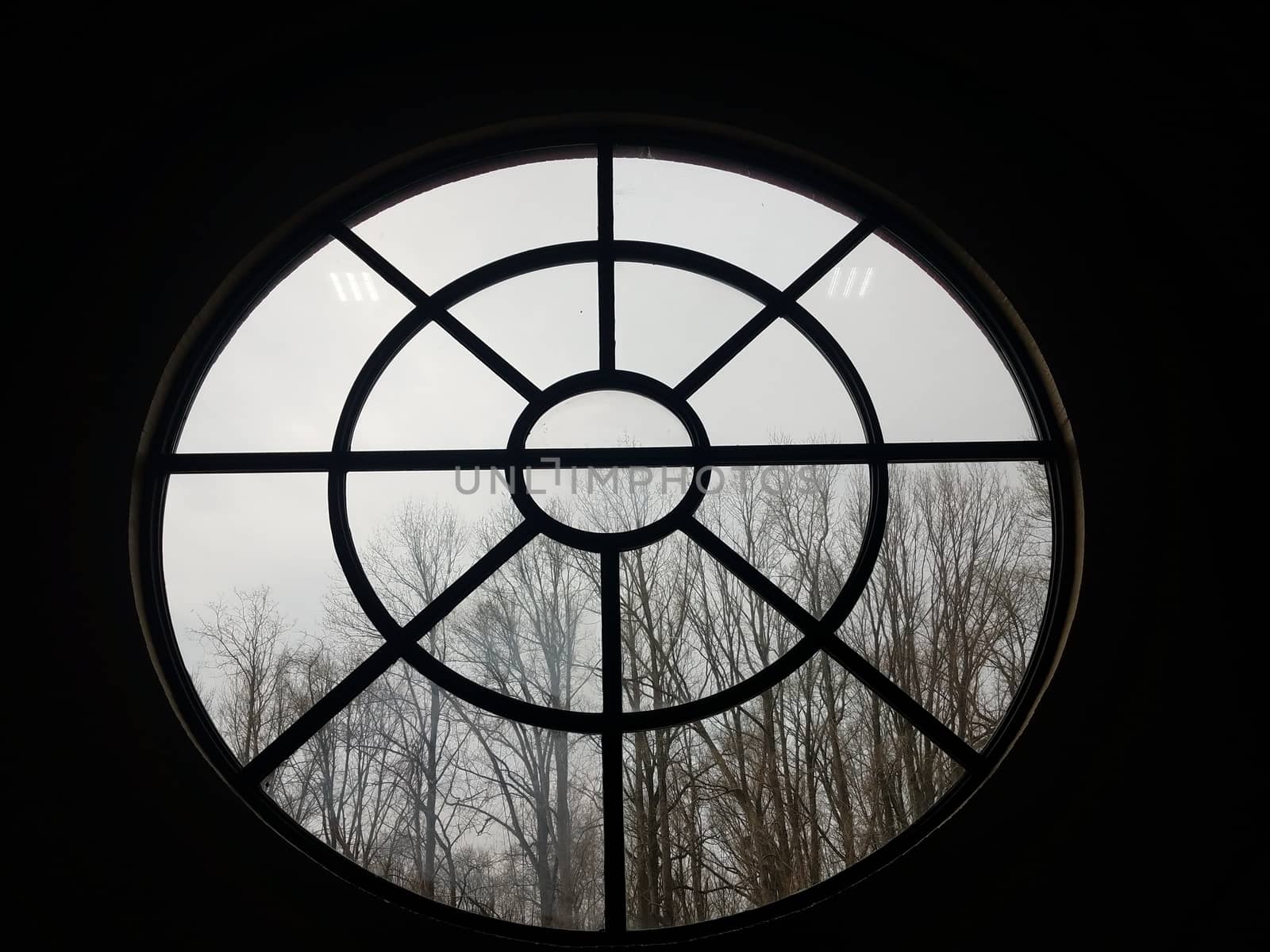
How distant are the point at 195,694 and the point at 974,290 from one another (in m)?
2.32

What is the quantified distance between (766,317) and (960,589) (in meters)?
0.88

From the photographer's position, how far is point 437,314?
2.08 m

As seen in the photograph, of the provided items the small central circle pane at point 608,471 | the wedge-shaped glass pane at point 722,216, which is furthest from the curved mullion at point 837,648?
the wedge-shaped glass pane at point 722,216

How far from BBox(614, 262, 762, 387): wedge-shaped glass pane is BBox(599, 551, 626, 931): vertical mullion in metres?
0.54

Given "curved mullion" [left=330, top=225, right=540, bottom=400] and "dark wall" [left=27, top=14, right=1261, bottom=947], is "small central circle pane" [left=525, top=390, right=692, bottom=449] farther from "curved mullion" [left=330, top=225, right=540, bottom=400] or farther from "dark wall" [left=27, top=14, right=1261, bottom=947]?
"dark wall" [left=27, top=14, right=1261, bottom=947]

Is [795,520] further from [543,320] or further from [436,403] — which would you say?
[436,403]

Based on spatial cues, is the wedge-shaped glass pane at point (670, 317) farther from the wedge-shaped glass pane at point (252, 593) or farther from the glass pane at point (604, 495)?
the wedge-shaped glass pane at point (252, 593)

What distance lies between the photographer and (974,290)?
6.93 feet

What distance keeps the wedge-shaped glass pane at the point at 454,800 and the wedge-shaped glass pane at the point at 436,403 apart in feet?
1.90

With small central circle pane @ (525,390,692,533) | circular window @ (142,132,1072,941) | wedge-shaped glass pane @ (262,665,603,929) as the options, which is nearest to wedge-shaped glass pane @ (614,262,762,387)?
circular window @ (142,132,1072,941)

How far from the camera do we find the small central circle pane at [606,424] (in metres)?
2.00

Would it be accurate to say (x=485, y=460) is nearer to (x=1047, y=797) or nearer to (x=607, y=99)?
(x=607, y=99)

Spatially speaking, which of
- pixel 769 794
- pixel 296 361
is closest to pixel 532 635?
pixel 769 794

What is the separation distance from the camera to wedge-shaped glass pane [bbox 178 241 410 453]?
2012mm
